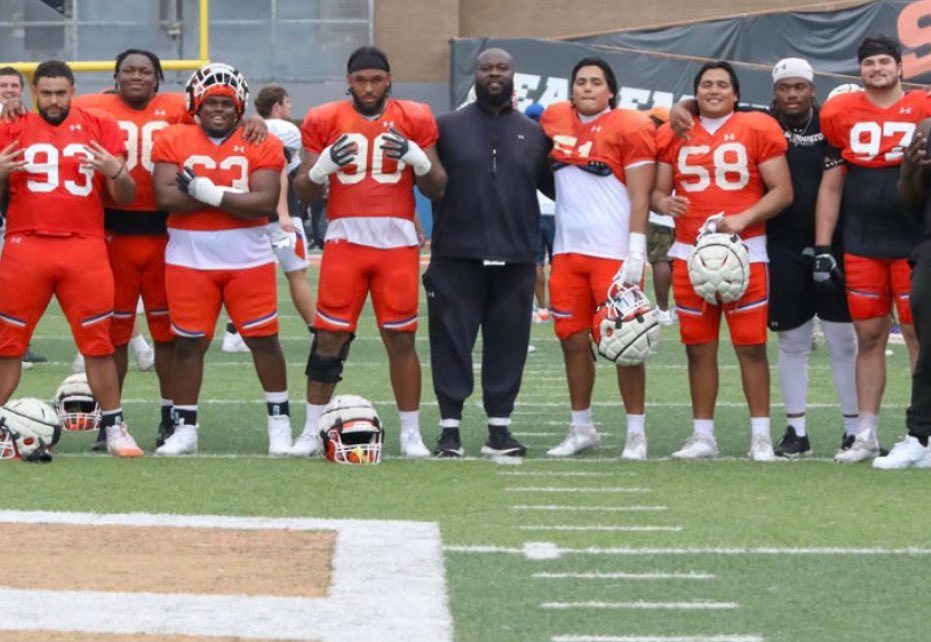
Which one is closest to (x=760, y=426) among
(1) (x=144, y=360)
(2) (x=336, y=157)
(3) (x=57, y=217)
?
(2) (x=336, y=157)

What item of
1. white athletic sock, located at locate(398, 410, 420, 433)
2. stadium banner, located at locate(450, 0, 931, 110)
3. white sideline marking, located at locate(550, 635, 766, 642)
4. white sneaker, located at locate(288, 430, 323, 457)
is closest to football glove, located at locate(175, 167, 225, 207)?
white sneaker, located at locate(288, 430, 323, 457)

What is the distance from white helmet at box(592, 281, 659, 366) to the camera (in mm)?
8055

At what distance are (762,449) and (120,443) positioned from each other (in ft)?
9.29

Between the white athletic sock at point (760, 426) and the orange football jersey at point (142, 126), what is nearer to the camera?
the white athletic sock at point (760, 426)

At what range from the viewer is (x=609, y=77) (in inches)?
332

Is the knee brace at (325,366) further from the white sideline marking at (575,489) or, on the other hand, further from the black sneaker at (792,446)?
the black sneaker at (792,446)

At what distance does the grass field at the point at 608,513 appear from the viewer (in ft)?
17.5

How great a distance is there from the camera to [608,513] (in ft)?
22.7

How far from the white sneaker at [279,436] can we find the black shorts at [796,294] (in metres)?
2.24

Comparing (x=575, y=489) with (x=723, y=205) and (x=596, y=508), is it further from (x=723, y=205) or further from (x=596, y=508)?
(x=723, y=205)

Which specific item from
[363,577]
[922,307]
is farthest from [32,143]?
[922,307]

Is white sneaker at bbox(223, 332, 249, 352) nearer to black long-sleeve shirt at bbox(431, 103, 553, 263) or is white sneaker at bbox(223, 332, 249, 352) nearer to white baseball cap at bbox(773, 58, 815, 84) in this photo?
black long-sleeve shirt at bbox(431, 103, 553, 263)

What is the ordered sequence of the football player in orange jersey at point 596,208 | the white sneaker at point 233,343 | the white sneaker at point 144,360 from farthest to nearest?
the white sneaker at point 233,343 < the white sneaker at point 144,360 < the football player in orange jersey at point 596,208

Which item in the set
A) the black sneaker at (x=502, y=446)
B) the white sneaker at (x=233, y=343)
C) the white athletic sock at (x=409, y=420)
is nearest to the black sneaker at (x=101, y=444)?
the white athletic sock at (x=409, y=420)
